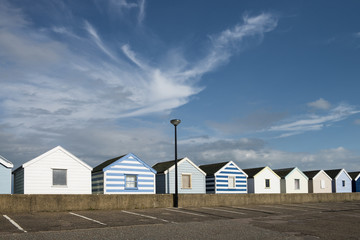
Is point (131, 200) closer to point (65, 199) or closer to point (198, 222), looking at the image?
point (65, 199)

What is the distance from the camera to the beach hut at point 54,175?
2800 cm

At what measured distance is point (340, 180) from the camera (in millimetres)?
53781

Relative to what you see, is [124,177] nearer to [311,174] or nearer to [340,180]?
[311,174]

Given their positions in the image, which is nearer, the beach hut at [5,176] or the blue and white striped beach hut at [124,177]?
the beach hut at [5,176]

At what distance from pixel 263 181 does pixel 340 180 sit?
16493 mm

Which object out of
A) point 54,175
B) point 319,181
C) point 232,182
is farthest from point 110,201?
point 319,181

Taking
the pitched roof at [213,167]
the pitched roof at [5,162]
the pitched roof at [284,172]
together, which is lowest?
the pitched roof at [284,172]

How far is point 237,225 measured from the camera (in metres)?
15.7

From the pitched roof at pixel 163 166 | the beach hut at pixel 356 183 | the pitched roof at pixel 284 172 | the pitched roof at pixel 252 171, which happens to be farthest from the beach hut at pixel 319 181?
the pitched roof at pixel 163 166

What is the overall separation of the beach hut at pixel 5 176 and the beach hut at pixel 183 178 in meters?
14.3

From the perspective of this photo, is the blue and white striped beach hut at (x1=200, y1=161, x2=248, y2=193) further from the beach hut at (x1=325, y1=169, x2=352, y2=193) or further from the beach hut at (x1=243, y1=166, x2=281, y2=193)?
the beach hut at (x1=325, y1=169, x2=352, y2=193)

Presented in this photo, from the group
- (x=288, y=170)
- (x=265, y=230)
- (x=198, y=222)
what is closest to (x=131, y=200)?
(x=198, y=222)

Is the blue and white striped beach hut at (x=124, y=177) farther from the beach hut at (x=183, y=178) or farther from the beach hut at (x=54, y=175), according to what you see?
the beach hut at (x=183, y=178)

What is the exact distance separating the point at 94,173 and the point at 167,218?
17694 millimetres
